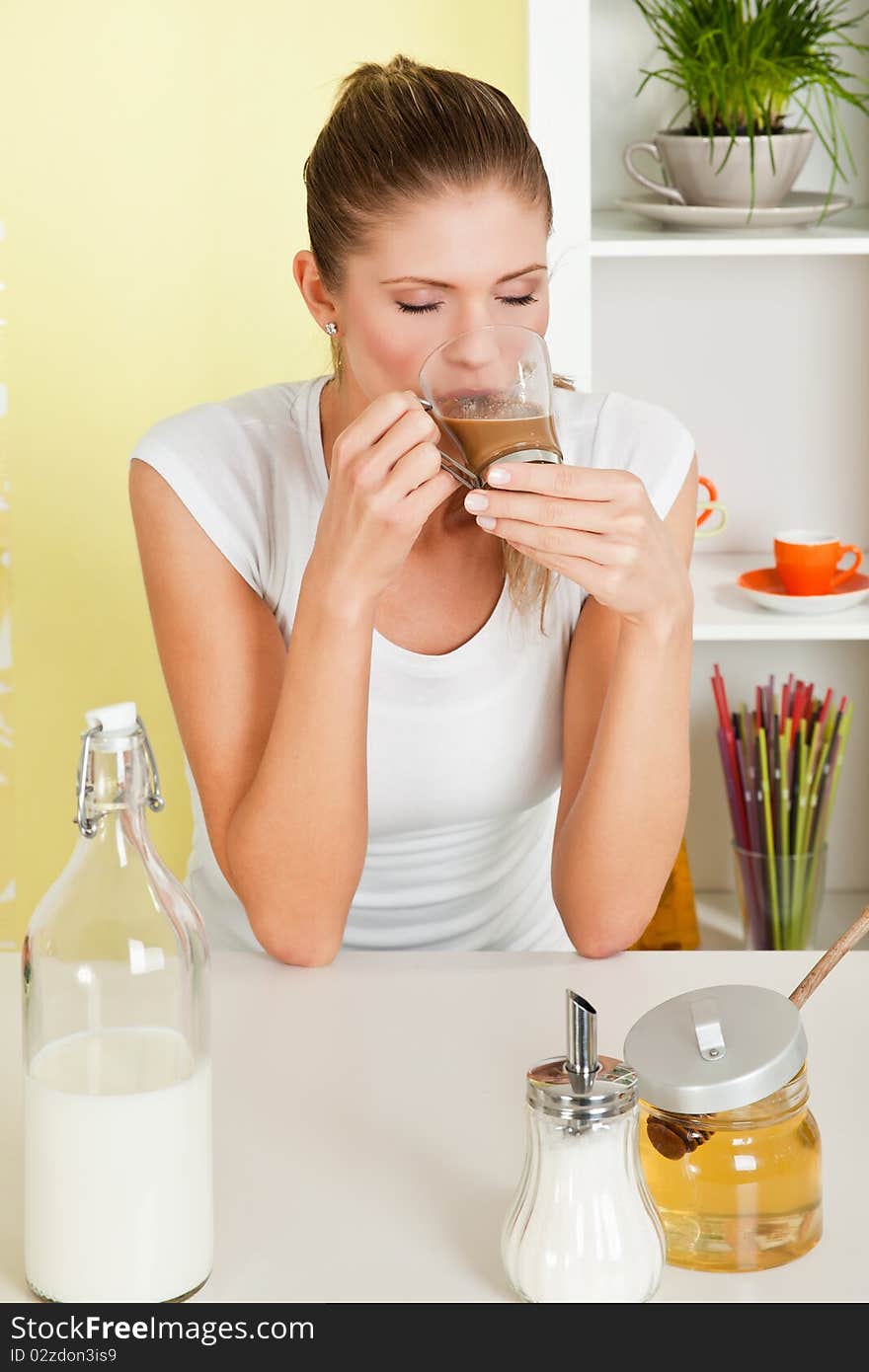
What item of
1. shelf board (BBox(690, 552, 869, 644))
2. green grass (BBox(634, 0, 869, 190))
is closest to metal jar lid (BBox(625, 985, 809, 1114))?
shelf board (BBox(690, 552, 869, 644))

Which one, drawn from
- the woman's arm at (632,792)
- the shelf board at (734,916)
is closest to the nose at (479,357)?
the woman's arm at (632,792)

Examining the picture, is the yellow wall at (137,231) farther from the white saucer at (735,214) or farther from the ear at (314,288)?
the ear at (314,288)

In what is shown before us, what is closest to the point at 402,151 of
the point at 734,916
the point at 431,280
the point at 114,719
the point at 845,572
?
the point at 431,280

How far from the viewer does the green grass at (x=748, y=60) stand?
1.95 meters

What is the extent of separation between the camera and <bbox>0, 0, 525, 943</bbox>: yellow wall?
80.3 inches

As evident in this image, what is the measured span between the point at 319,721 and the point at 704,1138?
20.3 inches

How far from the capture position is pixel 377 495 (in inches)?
42.7

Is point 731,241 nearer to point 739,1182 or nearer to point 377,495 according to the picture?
point 377,495

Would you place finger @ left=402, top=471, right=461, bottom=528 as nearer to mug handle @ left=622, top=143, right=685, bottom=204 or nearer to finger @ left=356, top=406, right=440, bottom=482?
finger @ left=356, top=406, right=440, bottom=482

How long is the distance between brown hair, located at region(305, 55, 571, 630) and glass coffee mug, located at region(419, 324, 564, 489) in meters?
0.23

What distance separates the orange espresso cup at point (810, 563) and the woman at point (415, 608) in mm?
601

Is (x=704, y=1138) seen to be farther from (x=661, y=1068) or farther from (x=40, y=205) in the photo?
(x=40, y=205)
